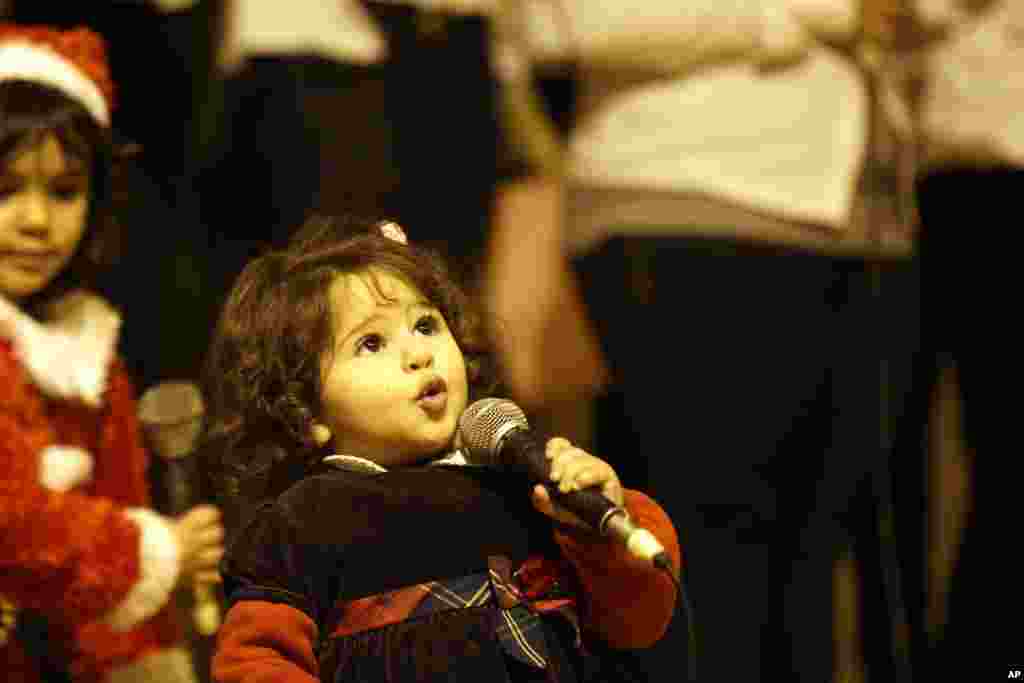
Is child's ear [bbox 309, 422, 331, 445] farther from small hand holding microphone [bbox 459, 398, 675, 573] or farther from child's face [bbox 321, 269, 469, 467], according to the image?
small hand holding microphone [bbox 459, 398, 675, 573]

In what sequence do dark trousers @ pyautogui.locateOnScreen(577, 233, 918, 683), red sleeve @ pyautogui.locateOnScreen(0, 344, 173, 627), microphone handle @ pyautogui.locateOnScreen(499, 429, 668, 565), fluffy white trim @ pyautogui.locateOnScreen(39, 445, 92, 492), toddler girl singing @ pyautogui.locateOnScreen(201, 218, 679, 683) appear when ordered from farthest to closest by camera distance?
dark trousers @ pyautogui.locateOnScreen(577, 233, 918, 683), fluffy white trim @ pyautogui.locateOnScreen(39, 445, 92, 492), red sleeve @ pyautogui.locateOnScreen(0, 344, 173, 627), toddler girl singing @ pyautogui.locateOnScreen(201, 218, 679, 683), microphone handle @ pyautogui.locateOnScreen(499, 429, 668, 565)

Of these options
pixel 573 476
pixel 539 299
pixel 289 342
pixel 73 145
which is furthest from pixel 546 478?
pixel 539 299

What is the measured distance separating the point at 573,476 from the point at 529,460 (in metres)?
0.04

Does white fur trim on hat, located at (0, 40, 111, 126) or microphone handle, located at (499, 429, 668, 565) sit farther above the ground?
white fur trim on hat, located at (0, 40, 111, 126)

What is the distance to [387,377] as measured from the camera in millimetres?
1158

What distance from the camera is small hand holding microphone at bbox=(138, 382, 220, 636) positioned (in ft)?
4.70

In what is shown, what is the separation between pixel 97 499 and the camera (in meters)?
1.48

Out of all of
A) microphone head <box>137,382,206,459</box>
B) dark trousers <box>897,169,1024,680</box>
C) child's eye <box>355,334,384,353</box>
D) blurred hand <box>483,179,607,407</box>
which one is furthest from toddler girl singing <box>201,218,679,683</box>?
blurred hand <box>483,179,607,407</box>

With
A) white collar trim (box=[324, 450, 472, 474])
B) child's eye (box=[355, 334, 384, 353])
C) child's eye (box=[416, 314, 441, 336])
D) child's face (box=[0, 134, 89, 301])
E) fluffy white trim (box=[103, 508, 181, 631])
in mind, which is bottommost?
fluffy white trim (box=[103, 508, 181, 631])

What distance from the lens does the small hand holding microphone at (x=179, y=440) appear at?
143 centimetres

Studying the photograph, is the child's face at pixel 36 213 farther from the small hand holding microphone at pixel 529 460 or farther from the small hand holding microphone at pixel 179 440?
the small hand holding microphone at pixel 529 460

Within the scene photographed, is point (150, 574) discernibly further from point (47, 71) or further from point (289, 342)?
point (47, 71)

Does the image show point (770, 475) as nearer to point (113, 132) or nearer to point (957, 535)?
point (957, 535)

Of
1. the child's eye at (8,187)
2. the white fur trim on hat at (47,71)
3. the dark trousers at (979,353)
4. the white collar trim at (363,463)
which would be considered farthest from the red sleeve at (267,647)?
the dark trousers at (979,353)
